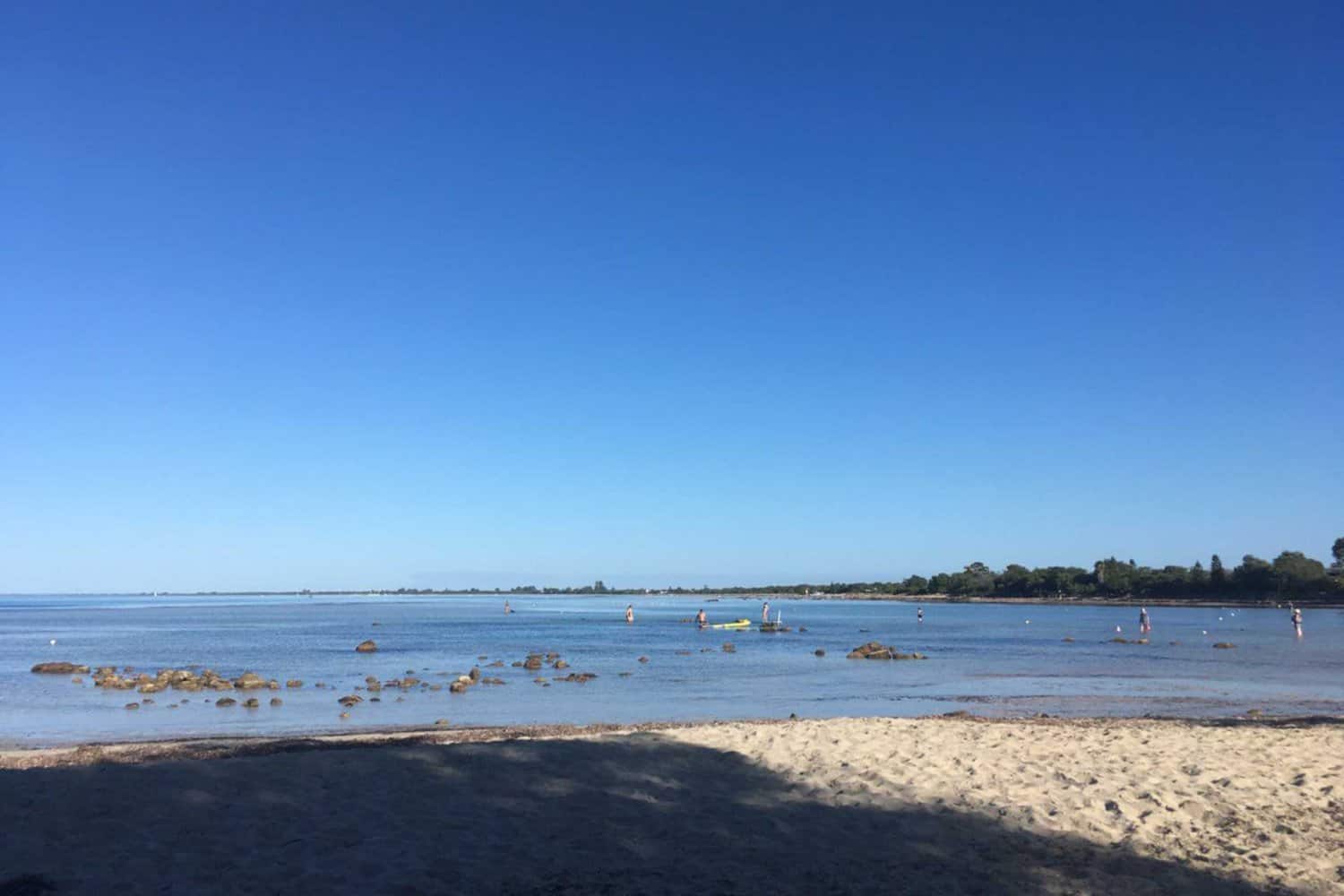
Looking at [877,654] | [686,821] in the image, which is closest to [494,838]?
[686,821]

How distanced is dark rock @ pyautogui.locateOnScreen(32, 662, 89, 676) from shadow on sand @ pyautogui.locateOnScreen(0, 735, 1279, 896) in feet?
111

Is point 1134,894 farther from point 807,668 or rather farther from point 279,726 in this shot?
point 807,668

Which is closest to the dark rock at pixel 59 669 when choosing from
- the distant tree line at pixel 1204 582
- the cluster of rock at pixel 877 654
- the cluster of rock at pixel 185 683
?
the cluster of rock at pixel 185 683

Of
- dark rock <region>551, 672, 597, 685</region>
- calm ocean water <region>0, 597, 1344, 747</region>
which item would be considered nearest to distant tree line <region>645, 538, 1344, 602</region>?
calm ocean water <region>0, 597, 1344, 747</region>

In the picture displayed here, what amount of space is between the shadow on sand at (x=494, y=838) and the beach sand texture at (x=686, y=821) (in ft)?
0.11

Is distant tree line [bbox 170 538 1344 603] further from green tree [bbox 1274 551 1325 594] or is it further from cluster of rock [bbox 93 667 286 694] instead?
cluster of rock [bbox 93 667 286 694]

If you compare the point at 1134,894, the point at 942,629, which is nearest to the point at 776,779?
the point at 1134,894

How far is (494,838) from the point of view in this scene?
8.99m

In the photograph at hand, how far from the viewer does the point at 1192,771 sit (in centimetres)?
1212

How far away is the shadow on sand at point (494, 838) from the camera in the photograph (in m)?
7.82

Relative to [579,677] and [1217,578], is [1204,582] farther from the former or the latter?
[579,677]

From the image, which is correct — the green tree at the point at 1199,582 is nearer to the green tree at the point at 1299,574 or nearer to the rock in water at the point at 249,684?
the green tree at the point at 1299,574

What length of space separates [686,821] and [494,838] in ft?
6.96

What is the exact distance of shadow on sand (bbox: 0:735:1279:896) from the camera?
782 centimetres
